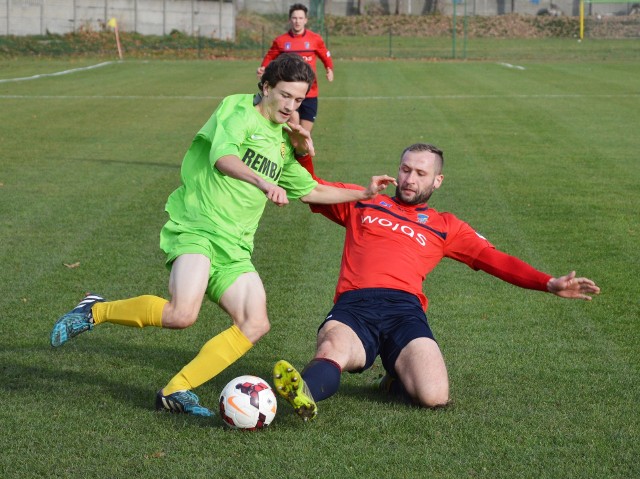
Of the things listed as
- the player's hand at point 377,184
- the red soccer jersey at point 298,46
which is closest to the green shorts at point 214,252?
the player's hand at point 377,184

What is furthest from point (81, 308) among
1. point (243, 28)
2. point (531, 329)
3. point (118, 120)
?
point (243, 28)

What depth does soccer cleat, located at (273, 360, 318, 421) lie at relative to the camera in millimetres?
5359

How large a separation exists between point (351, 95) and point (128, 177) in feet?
45.9

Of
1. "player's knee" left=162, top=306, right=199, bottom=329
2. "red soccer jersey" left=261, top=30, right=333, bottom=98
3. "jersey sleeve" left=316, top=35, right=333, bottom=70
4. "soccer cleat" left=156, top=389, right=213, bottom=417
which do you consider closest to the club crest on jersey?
"player's knee" left=162, top=306, right=199, bottom=329

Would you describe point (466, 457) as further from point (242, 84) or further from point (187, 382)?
point (242, 84)

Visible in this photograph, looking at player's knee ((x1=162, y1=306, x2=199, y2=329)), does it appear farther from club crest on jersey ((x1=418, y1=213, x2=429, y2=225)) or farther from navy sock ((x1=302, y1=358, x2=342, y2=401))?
club crest on jersey ((x1=418, y1=213, x2=429, y2=225))

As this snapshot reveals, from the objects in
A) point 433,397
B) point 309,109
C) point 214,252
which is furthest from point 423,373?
point 309,109

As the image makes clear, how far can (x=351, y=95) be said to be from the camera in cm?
2789

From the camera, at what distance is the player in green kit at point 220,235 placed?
5.82 meters

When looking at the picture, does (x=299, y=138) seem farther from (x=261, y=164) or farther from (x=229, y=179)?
(x=229, y=179)

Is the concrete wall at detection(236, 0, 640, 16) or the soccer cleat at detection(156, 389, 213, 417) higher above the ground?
the concrete wall at detection(236, 0, 640, 16)

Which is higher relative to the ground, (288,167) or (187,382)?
(288,167)

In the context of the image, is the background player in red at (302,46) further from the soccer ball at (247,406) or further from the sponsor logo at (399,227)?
the soccer ball at (247,406)

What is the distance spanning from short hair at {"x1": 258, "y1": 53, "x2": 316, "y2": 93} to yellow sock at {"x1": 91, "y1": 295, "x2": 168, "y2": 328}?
1428 mm
